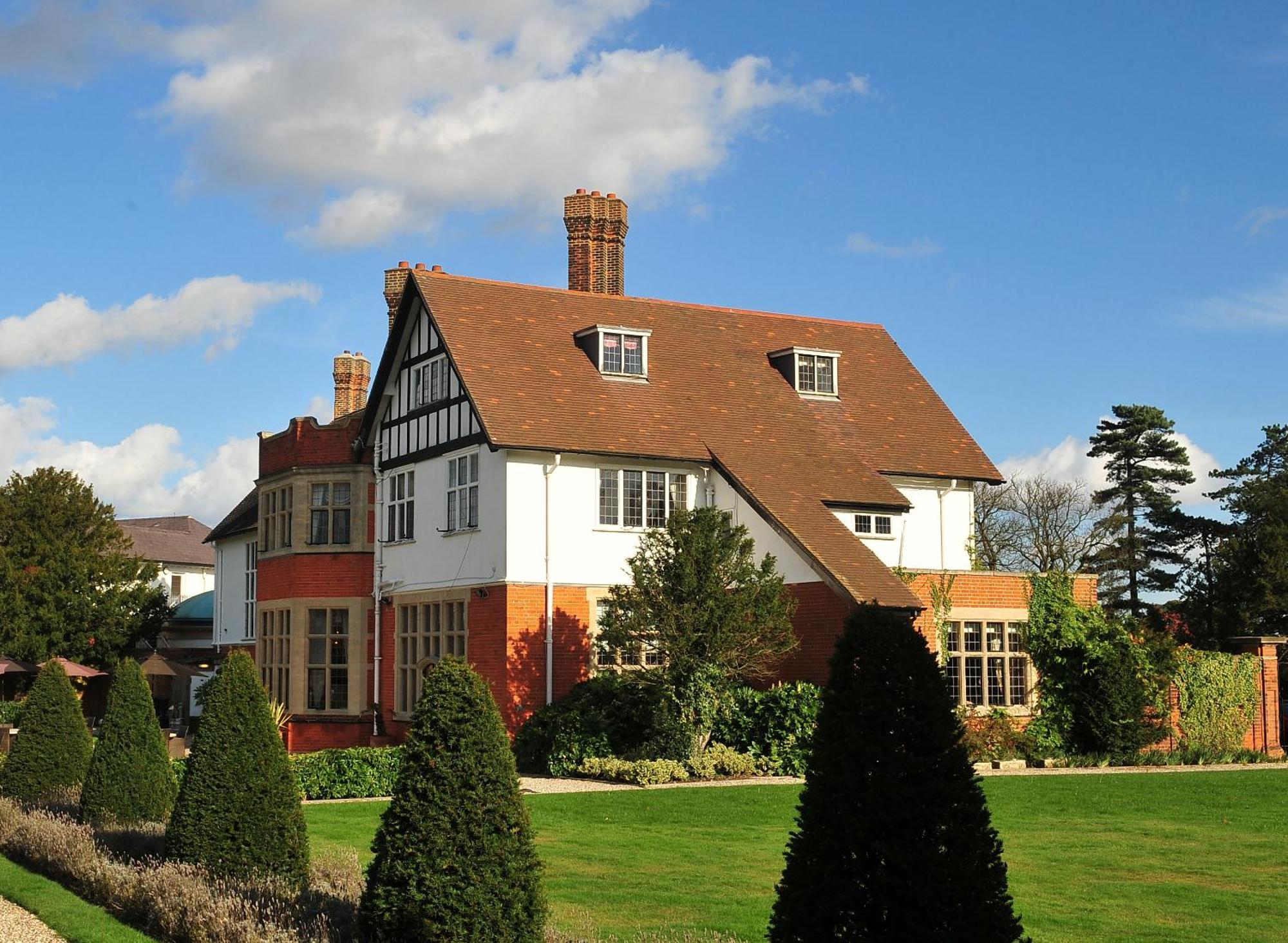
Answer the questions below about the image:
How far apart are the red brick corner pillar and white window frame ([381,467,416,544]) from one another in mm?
17897

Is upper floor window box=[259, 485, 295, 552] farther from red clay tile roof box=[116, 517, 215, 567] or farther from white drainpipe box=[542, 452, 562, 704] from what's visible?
red clay tile roof box=[116, 517, 215, 567]

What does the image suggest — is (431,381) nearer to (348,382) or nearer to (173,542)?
(348,382)

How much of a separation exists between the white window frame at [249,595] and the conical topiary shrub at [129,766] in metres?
22.3

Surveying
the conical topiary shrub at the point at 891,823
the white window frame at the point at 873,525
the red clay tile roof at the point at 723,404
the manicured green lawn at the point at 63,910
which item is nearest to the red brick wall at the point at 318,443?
the red clay tile roof at the point at 723,404

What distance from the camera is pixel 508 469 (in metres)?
25.6

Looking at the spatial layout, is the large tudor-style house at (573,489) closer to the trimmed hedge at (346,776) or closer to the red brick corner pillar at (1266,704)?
the trimmed hedge at (346,776)

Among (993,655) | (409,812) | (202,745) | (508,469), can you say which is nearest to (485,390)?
(508,469)

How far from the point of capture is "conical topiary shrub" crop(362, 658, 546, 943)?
26.1ft

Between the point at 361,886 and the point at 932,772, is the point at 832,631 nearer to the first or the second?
the point at 361,886

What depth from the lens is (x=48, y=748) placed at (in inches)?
705

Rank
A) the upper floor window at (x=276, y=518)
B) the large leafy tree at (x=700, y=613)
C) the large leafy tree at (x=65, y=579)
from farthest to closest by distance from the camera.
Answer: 1. the large leafy tree at (x=65, y=579)
2. the upper floor window at (x=276, y=518)
3. the large leafy tree at (x=700, y=613)

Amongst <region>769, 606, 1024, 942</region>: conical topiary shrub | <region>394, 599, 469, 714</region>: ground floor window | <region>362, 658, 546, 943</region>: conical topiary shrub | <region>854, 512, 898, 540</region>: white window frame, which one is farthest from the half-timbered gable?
<region>769, 606, 1024, 942</region>: conical topiary shrub

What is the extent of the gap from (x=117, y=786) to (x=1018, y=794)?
39.4 ft

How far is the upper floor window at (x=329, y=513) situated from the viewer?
30172mm
